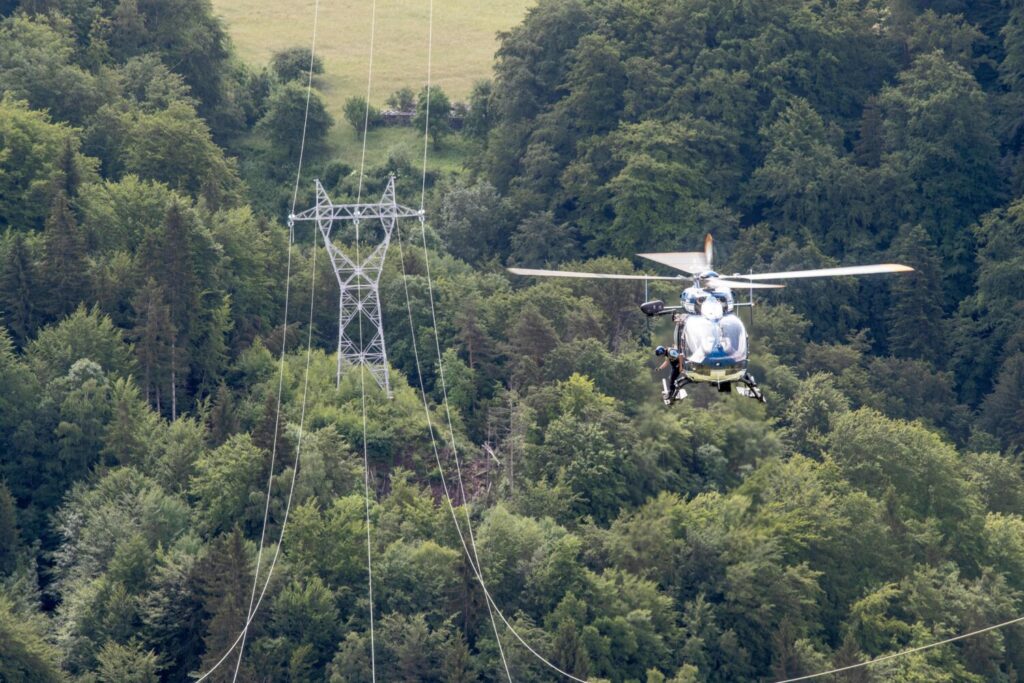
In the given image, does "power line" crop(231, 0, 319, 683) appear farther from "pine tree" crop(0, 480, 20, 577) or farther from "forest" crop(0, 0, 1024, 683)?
"pine tree" crop(0, 480, 20, 577)

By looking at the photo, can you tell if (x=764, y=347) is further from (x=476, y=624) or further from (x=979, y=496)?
(x=476, y=624)

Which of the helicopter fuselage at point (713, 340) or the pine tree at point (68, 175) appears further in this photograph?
the pine tree at point (68, 175)

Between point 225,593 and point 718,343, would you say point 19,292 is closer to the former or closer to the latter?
point 225,593

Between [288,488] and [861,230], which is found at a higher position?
[861,230]

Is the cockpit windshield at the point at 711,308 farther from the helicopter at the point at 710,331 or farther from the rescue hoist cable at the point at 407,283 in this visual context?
the rescue hoist cable at the point at 407,283

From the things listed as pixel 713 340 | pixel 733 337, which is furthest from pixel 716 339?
pixel 733 337

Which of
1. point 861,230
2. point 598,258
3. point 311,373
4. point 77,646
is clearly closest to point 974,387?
point 861,230

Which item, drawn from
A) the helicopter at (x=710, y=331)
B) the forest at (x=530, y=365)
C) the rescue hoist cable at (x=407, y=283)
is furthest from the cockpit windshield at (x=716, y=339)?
the rescue hoist cable at (x=407, y=283)
